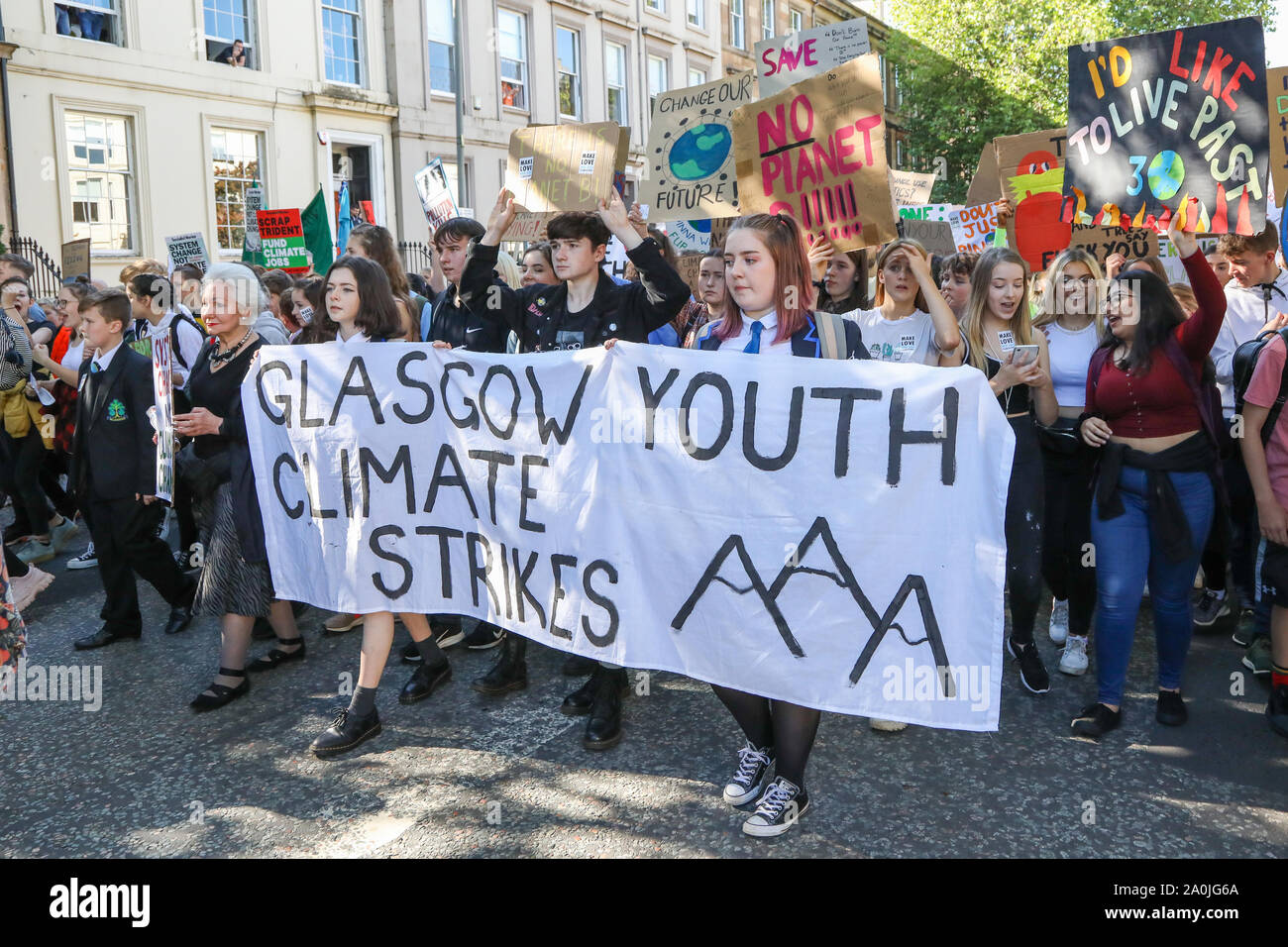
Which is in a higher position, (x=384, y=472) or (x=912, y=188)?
(x=912, y=188)

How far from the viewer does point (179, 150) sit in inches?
669

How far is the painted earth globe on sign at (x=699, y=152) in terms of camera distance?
22.4ft

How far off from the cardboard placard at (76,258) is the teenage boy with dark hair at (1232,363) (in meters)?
9.45

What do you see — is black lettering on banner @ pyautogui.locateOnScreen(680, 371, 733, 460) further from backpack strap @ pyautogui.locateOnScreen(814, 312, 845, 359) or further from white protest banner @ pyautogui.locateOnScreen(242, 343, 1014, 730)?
backpack strap @ pyautogui.locateOnScreen(814, 312, 845, 359)

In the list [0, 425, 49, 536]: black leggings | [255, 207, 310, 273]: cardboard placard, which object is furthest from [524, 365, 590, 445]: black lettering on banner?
[255, 207, 310, 273]: cardboard placard

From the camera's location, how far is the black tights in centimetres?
338

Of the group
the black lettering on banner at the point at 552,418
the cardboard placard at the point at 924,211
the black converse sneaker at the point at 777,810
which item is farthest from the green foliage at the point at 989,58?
the black converse sneaker at the point at 777,810

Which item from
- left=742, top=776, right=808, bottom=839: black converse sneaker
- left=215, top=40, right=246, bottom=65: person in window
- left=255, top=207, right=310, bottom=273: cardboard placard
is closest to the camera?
left=742, top=776, right=808, bottom=839: black converse sneaker

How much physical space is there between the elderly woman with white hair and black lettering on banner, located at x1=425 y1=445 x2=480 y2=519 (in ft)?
3.23

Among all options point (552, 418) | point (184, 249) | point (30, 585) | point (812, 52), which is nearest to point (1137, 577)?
point (552, 418)

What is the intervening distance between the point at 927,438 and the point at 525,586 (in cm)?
161

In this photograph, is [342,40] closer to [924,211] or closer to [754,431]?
[924,211]

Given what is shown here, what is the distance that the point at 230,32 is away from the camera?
58.1 feet

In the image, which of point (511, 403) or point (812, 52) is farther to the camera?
point (812, 52)
